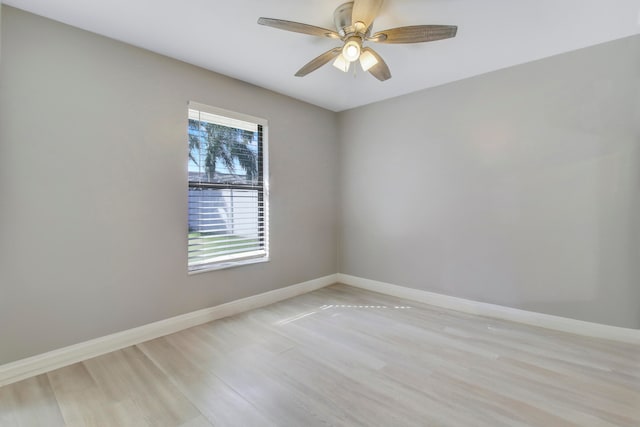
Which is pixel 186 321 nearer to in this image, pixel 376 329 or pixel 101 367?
pixel 101 367

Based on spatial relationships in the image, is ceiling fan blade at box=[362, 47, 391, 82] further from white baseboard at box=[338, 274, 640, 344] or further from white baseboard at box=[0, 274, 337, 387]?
white baseboard at box=[0, 274, 337, 387]

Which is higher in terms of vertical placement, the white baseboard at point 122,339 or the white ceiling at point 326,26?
the white ceiling at point 326,26

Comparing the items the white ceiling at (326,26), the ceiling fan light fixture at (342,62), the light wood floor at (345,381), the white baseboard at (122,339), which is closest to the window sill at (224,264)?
the white baseboard at (122,339)

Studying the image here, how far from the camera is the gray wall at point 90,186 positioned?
1.96m

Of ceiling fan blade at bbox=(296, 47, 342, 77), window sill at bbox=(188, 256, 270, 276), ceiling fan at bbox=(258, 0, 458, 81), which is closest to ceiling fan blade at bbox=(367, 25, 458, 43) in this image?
ceiling fan at bbox=(258, 0, 458, 81)

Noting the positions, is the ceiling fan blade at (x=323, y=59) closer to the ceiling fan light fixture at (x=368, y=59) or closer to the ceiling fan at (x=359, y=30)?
the ceiling fan at (x=359, y=30)

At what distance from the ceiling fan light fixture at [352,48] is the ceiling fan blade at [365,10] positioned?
0.42ft

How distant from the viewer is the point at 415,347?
93.2 inches

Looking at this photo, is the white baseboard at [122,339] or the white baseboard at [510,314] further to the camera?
the white baseboard at [510,314]

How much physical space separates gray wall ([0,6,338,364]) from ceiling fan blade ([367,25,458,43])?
5.57 ft

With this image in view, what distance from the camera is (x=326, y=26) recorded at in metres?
2.19

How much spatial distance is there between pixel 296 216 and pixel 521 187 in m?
2.41

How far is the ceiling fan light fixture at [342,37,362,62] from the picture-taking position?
2.03 metres

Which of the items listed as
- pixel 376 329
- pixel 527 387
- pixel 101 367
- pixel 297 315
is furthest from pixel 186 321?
pixel 527 387
